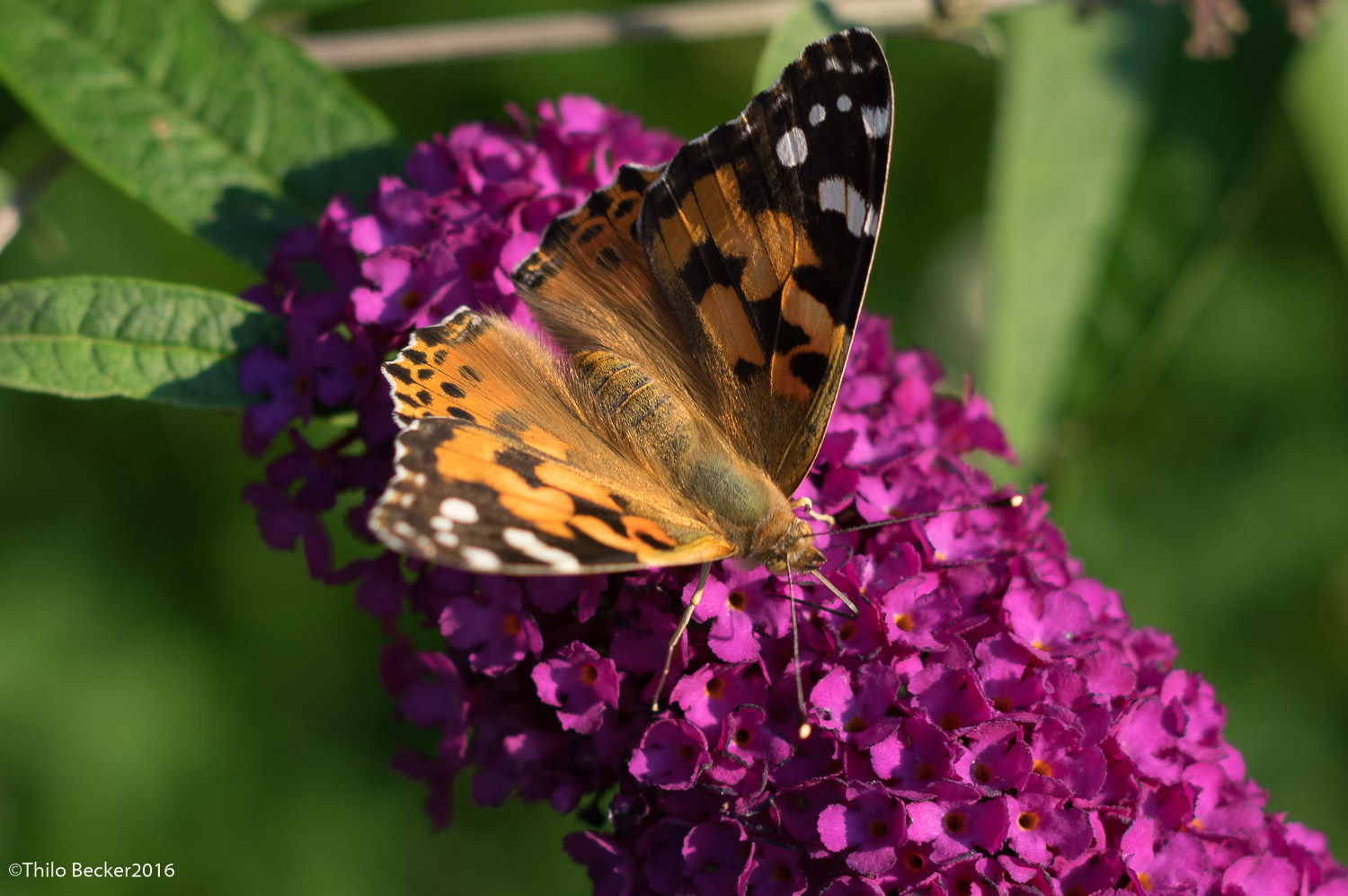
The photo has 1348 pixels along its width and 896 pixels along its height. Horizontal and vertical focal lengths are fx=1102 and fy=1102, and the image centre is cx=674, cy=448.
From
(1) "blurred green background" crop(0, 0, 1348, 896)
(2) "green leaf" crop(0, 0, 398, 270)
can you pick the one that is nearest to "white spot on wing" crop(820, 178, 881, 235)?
(1) "blurred green background" crop(0, 0, 1348, 896)

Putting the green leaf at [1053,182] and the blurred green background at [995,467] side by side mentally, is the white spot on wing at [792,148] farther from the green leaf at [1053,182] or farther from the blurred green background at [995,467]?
the green leaf at [1053,182]

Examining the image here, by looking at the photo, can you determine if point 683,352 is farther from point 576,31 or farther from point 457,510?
point 576,31

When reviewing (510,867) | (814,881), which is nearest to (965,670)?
(814,881)

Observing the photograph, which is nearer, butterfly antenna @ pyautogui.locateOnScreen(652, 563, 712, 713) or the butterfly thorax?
butterfly antenna @ pyautogui.locateOnScreen(652, 563, 712, 713)

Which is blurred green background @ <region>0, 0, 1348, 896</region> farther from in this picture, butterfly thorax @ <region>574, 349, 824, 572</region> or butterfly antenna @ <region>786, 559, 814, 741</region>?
butterfly antenna @ <region>786, 559, 814, 741</region>

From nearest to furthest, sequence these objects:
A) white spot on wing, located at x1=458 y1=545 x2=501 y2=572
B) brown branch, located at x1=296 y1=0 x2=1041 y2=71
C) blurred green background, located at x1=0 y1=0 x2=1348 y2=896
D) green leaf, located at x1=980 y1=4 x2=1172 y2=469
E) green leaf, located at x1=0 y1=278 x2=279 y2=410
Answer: white spot on wing, located at x1=458 y1=545 x2=501 y2=572 → green leaf, located at x1=0 y1=278 x2=279 y2=410 → brown branch, located at x1=296 y1=0 x2=1041 y2=71 → green leaf, located at x1=980 y1=4 x2=1172 y2=469 → blurred green background, located at x1=0 y1=0 x2=1348 y2=896

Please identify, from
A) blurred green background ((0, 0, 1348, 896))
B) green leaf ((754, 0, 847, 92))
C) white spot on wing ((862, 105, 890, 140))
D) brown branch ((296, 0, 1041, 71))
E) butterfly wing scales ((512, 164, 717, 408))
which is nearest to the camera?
white spot on wing ((862, 105, 890, 140))

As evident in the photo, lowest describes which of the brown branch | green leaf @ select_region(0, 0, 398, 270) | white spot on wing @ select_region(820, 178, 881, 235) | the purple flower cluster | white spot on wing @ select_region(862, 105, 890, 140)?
the purple flower cluster

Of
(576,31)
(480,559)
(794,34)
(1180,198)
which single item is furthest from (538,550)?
(1180,198)
